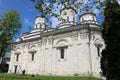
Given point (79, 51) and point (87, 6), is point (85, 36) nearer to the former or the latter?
point (79, 51)

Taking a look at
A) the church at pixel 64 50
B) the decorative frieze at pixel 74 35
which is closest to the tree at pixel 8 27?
the church at pixel 64 50

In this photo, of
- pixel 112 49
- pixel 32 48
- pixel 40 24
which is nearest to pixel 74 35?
pixel 32 48

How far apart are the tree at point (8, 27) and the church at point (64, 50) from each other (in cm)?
468

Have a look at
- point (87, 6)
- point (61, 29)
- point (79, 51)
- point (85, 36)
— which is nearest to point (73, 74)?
point (79, 51)

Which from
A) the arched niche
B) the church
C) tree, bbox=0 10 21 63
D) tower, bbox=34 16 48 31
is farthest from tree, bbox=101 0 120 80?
tower, bbox=34 16 48 31

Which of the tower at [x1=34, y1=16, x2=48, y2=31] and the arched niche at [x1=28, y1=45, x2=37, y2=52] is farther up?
the tower at [x1=34, y1=16, x2=48, y2=31]

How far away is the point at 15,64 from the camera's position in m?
42.0

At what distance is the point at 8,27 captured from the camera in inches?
1077

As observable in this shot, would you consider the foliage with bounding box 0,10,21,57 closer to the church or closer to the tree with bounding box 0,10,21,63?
the tree with bounding box 0,10,21,63

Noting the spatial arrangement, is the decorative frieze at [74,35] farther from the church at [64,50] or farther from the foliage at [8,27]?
the foliage at [8,27]

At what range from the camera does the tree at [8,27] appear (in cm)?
2727

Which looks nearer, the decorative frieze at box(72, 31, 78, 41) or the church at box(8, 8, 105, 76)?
the church at box(8, 8, 105, 76)

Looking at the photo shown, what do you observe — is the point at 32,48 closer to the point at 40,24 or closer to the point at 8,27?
the point at 40,24

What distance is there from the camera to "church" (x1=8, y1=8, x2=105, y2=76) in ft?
102
